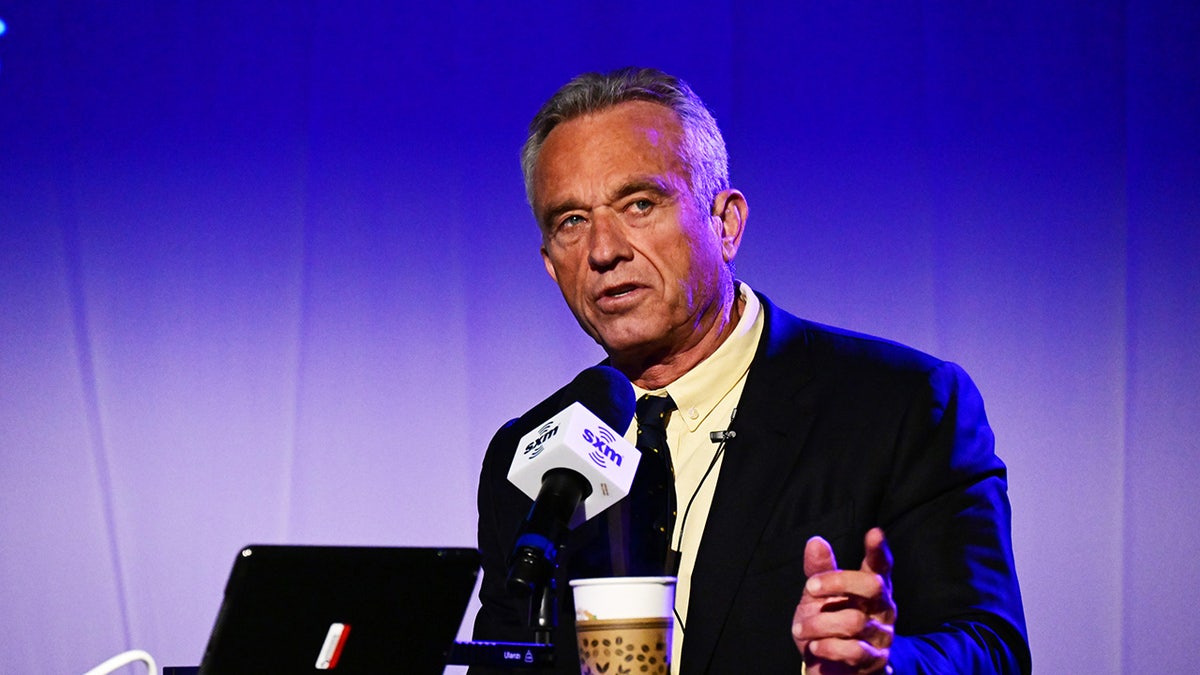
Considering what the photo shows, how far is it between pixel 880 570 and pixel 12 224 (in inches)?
129

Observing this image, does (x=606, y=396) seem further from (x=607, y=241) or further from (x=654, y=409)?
(x=607, y=241)

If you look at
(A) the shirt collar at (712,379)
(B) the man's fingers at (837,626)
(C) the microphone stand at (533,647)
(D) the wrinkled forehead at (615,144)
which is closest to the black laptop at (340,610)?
(C) the microphone stand at (533,647)

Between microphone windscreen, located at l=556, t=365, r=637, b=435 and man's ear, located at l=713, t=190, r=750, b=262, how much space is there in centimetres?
70

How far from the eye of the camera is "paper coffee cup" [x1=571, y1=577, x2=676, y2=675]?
1356mm

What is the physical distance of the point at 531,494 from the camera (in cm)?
164

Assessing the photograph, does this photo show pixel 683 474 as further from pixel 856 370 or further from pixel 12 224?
pixel 12 224

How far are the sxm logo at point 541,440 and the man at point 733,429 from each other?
360mm

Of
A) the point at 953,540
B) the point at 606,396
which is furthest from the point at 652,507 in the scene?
the point at 953,540

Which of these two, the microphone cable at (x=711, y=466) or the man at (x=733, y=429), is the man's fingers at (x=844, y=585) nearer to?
the man at (x=733, y=429)

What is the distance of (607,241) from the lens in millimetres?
2354

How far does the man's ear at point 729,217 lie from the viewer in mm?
2584

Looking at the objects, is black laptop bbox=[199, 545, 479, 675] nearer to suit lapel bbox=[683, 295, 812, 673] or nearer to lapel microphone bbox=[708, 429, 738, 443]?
suit lapel bbox=[683, 295, 812, 673]

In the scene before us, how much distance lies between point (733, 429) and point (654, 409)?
0.18 meters

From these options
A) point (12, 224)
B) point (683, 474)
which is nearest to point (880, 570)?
point (683, 474)
